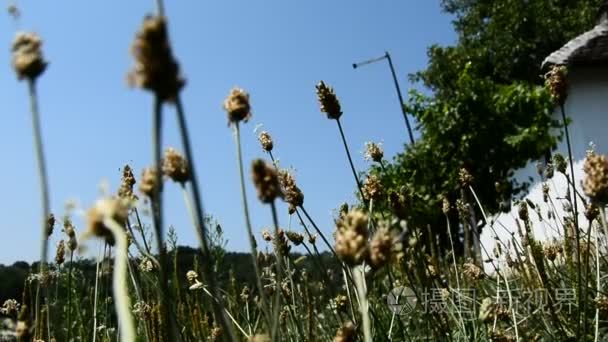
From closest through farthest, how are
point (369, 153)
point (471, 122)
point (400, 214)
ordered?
point (400, 214)
point (369, 153)
point (471, 122)

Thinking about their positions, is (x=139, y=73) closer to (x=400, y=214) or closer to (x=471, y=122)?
(x=400, y=214)

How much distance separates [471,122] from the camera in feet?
48.0

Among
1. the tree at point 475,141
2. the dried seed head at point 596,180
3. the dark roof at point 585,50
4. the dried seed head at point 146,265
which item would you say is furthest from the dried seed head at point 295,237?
the dark roof at point 585,50

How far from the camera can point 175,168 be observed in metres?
0.99

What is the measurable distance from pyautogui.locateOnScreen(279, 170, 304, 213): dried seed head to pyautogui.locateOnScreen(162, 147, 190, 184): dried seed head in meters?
0.84

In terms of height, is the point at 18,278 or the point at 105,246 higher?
the point at 18,278

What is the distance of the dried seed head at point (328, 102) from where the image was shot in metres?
1.92

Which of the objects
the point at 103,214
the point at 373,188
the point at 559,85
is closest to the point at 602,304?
the point at 559,85

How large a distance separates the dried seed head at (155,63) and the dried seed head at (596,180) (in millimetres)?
926

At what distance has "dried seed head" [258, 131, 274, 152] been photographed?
209cm

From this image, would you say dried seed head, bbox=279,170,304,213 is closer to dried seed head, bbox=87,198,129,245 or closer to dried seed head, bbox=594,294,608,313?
dried seed head, bbox=594,294,608,313

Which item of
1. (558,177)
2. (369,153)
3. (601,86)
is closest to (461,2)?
(601,86)

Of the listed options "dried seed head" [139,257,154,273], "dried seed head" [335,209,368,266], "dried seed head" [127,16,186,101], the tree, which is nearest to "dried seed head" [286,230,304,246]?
"dried seed head" [139,257,154,273]

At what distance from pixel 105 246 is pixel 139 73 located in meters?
1.58
